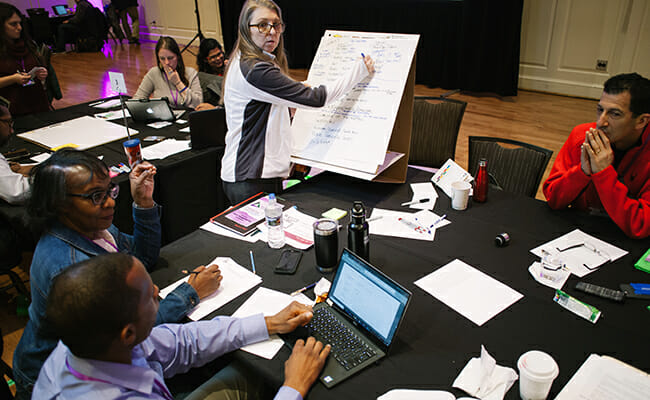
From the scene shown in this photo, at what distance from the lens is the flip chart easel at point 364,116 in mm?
2188

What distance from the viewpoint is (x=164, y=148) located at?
309cm


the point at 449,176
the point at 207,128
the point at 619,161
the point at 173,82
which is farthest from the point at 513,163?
the point at 173,82

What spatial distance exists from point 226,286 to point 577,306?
1238mm

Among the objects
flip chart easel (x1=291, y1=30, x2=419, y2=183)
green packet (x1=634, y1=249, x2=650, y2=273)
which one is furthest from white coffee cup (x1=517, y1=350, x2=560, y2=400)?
flip chart easel (x1=291, y1=30, x2=419, y2=183)

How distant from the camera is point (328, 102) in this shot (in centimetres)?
225

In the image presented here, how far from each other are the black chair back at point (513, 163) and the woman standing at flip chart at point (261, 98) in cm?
91

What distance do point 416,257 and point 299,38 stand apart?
6.85 m

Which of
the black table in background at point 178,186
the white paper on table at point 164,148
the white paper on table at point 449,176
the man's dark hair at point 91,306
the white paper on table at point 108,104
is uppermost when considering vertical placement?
the man's dark hair at point 91,306

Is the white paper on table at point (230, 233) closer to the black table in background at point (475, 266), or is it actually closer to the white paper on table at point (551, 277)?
the black table in background at point (475, 266)

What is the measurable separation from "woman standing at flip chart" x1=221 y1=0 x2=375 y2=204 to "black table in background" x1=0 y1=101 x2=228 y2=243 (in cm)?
72

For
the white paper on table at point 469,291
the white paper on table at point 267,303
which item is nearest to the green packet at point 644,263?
the white paper on table at point 469,291

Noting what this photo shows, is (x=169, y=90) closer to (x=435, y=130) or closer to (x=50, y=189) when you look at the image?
(x=435, y=130)

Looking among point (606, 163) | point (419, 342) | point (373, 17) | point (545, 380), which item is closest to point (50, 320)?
point (419, 342)

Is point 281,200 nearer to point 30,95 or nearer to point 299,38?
point 30,95
